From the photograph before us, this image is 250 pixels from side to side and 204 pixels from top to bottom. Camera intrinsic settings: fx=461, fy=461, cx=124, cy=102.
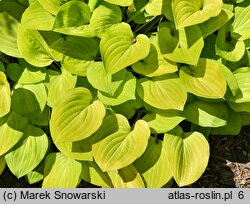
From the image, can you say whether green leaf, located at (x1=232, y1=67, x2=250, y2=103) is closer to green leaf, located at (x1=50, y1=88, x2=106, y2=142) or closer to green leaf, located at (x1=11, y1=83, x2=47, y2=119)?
green leaf, located at (x1=50, y1=88, x2=106, y2=142)

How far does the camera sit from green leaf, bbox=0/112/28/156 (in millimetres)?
2268

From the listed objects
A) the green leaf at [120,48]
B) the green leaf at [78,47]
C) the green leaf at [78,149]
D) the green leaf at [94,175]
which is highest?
the green leaf at [120,48]

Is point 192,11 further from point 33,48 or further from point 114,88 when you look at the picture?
point 33,48

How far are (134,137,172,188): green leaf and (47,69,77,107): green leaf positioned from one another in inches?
19.8

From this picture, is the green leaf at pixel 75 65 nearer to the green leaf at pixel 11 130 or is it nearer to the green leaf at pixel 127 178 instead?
the green leaf at pixel 11 130

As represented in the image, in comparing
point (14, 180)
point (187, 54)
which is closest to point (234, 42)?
point (187, 54)

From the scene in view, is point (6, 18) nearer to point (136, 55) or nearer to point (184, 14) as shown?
point (136, 55)

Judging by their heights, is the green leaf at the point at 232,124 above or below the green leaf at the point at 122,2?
below

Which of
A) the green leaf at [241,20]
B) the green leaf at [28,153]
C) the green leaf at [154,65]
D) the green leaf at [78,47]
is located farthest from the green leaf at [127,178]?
the green leaf at [241,20]

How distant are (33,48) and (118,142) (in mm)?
640

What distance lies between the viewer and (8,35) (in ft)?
7.70

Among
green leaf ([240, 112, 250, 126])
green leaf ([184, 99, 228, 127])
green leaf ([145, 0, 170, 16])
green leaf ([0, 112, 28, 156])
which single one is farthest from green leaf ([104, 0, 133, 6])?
green leaf ([240, 112, 250, 126])

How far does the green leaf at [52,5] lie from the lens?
2.25 m

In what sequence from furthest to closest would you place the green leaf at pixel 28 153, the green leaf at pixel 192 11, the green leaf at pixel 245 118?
the green leaf at pixel 245 118
the green leaf at pixel 28 153
the green leaf at pixel 192 11
